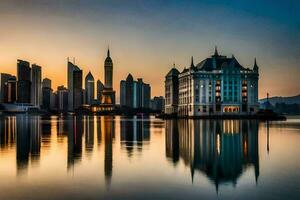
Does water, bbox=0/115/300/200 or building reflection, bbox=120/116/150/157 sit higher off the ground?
building reflection, bbox=120/116/150/157

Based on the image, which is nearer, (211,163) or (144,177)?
(144,177)

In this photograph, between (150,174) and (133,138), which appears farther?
(133,138)

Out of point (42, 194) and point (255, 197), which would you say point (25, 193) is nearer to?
point (42, 194)

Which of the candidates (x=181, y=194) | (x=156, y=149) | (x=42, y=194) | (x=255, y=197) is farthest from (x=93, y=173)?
(x=156, y=149)

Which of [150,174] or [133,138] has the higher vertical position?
[133,138]

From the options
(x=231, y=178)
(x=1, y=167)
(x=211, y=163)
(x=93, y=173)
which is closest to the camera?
(x=231, y=178)

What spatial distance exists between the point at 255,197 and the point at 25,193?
1229 centimetres

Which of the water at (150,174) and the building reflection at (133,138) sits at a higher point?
the building reflection at (133,138)

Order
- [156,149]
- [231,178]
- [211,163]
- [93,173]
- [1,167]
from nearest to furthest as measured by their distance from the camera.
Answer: [231,178] < [93,173] < [1,167] < [211,163] < [156,149]

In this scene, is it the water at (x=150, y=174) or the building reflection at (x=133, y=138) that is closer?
the water at (x=150, y=174)

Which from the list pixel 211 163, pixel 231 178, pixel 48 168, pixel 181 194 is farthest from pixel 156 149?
pixel 181 194

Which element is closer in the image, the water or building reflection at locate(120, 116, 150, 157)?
the water

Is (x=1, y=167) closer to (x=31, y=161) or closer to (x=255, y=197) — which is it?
(x=31, y=161)

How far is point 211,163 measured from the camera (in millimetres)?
33938
